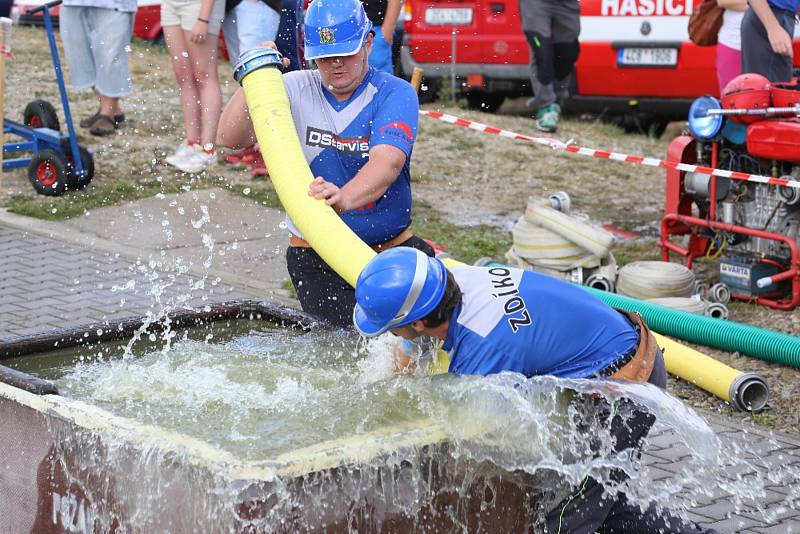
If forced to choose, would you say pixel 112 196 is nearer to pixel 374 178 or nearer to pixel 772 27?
pixel 772 27

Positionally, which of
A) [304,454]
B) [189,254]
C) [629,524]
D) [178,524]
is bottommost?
[189,254]

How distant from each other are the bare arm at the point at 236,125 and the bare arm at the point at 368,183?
527 mm

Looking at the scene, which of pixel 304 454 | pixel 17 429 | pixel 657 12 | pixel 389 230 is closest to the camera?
pixel 304 454

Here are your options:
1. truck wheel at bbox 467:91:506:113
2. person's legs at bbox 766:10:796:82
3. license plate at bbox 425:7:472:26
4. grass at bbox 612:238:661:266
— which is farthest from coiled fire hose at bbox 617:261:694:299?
truck wheel at bbox 467:91:506:113

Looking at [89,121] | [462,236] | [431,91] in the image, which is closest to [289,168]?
[462,236]

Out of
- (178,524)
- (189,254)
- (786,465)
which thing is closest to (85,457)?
(178,524)

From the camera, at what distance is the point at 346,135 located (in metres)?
4.84

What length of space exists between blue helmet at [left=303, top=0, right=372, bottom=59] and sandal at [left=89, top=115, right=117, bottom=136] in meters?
6.53

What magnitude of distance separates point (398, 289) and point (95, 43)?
736 centimetres

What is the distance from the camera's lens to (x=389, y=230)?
16.3 feet

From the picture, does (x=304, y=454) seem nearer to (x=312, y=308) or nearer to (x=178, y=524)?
(x=178, y=524)

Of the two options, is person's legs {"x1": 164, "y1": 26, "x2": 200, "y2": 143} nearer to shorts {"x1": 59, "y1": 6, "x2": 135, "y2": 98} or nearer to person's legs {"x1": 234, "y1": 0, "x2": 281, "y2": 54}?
person's legs {"x1": 234, "y1": 0, "x2": 281, "y2": 54}

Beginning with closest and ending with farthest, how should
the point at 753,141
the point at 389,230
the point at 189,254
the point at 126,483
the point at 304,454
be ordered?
1. the point at 304,454
2. the point at 126,483
3. the point at 389,230
4. the point at 753,141
5. the point at 189,254

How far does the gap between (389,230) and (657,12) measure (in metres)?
7.54
